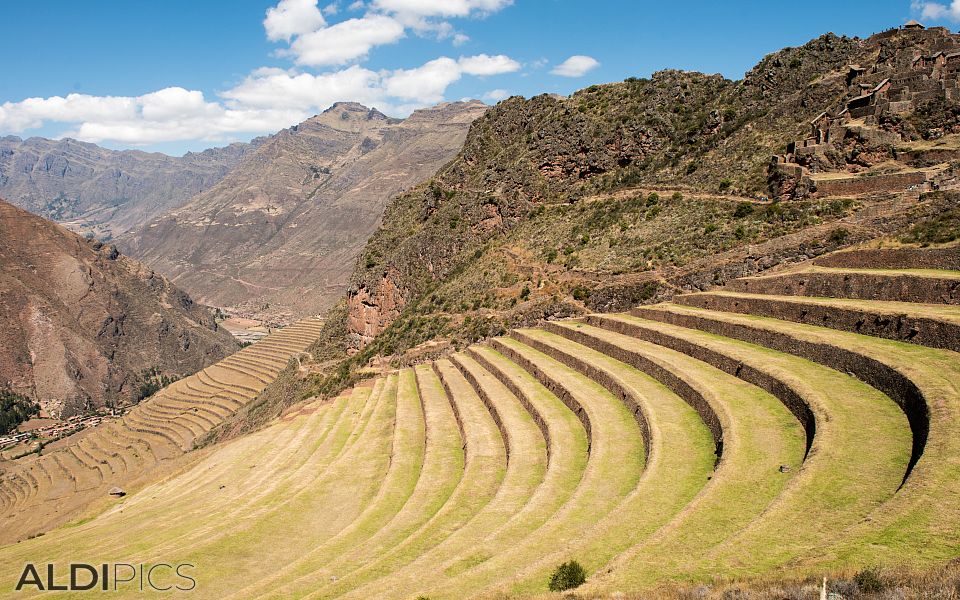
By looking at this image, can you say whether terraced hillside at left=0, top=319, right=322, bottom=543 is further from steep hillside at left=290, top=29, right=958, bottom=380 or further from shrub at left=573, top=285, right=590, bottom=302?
shrub at left=573, top=285, right=590, bottom=302

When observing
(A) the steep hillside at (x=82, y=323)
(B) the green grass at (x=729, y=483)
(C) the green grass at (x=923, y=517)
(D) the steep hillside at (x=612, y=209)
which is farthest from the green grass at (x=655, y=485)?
(A) the steep hillside at (x=82, y=323)

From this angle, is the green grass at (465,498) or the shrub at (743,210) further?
the shrub at (743,210)

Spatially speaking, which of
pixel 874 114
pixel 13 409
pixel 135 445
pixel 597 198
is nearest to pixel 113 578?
pixel 597 198

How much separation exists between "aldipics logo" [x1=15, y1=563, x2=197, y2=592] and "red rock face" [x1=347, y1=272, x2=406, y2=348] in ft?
122

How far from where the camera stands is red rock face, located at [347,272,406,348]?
5275 centimetres

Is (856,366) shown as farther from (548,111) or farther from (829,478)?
(548,111)

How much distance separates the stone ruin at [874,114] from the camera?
28.7 metres

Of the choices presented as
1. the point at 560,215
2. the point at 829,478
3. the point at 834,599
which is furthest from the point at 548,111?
the point at 834,599

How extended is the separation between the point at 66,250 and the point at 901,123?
18029 cm

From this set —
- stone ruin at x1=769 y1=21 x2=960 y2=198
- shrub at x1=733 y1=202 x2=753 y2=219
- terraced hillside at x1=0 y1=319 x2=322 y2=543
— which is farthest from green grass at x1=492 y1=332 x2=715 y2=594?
terraced hillside at x1=0 y1=319 x2=322 y2=543

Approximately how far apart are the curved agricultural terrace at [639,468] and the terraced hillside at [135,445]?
101ft

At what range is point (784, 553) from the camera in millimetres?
8812

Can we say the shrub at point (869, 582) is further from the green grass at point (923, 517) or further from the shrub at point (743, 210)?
the shrub at point (743, 210)

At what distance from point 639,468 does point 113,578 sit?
13.9 m
